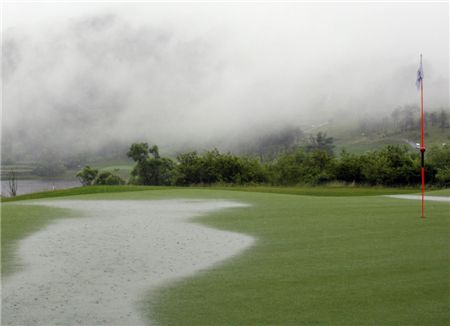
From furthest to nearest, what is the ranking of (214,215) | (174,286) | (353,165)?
(353,165) < (214,215) < (174,286)

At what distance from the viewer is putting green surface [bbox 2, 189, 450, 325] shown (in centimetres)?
592

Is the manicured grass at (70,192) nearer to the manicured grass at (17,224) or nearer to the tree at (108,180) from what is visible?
the manicured grass at (17,224)

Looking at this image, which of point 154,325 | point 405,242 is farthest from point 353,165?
point 154,325

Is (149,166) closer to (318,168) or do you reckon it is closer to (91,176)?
(91,176)

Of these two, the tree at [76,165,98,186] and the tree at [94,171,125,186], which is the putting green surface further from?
the tree at [76,165,98,186]

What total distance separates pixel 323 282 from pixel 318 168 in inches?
1461

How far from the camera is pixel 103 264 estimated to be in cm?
891

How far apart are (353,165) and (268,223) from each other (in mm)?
27544

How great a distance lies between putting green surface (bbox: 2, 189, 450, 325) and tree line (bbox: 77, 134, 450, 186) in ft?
84.2

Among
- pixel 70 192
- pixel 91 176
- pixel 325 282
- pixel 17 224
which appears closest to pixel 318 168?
pixel 70 192

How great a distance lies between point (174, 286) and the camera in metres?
7.32

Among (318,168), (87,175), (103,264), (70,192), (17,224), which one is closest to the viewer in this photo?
(103,264)

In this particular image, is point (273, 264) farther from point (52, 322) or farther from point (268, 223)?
point (268, 223)

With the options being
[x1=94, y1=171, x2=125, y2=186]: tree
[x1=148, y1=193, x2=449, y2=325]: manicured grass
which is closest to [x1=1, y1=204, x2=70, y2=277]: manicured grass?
[x1=148, y1=193, x2=449, y2=325]: manicured grass
